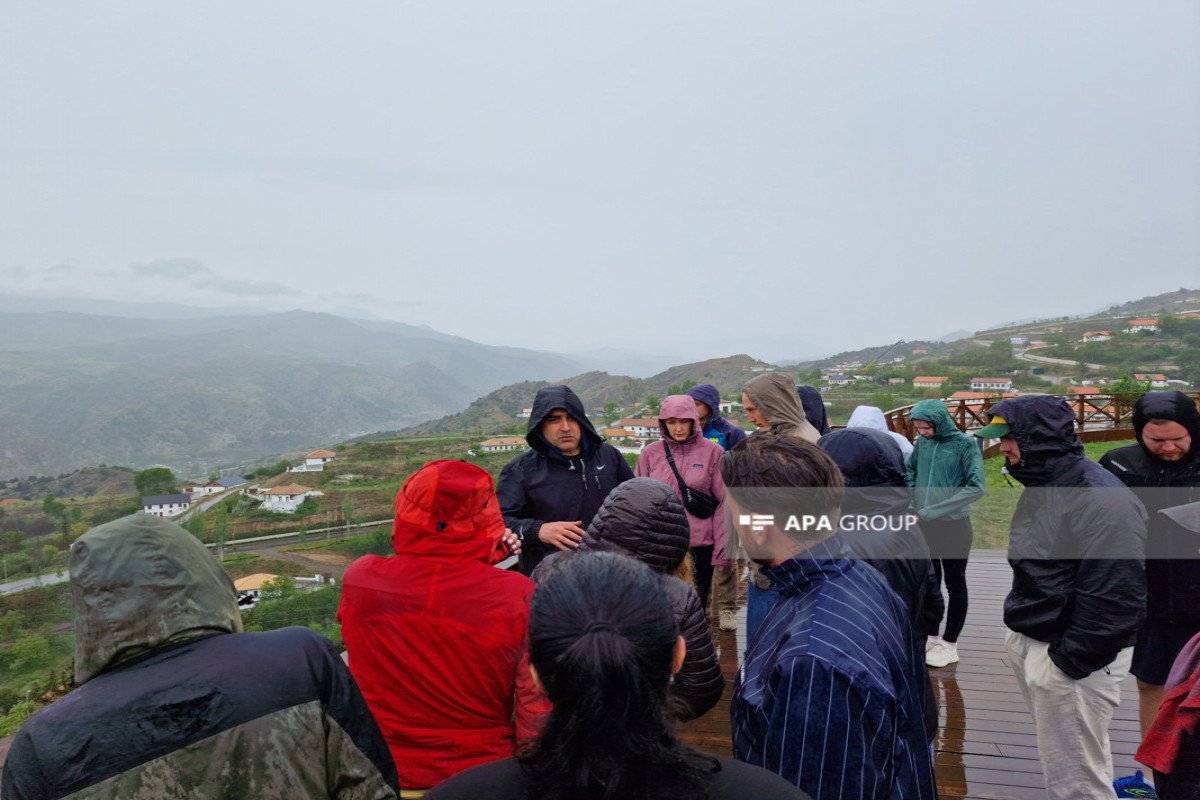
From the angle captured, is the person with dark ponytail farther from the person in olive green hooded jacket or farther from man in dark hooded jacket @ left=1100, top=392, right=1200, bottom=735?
the person in olive green hooded jacket

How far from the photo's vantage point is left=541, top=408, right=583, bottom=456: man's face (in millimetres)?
2957

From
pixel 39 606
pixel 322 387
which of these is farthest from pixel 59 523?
pixel 322 387

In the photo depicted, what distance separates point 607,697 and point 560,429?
2.26 m

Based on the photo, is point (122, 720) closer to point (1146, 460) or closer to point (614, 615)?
point (614, 615)

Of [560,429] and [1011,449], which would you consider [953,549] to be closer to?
[1011,449]

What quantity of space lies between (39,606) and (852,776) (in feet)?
122

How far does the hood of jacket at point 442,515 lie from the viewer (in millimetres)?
1536

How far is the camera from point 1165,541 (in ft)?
→ 7.50

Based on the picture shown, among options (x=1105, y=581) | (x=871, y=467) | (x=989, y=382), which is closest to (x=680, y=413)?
(x=871, y=467)

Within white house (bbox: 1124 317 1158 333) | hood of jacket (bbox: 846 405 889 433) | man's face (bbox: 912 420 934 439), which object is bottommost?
man's face (bbox: 912 420 934 439)

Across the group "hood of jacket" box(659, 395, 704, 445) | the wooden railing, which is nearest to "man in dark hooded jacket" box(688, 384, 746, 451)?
"hood of jacket" box(659, 395, 704, 445)

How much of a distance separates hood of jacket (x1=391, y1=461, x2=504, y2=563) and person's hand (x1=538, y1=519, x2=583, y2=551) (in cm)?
96

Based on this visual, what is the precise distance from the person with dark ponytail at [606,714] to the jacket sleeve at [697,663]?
90 cm

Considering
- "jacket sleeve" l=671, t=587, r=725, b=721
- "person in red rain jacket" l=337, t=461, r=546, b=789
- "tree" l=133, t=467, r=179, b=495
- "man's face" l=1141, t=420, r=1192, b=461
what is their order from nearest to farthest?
"person in red rain jacket" l=337, t=461, r=546, b=789 < "jacket sleeve" l=671, t=587, r=725, b=721 < "man's face" l=1141, t=420, r=1192, b=461 < "tree" l=133, t=467, r=179, b=495
